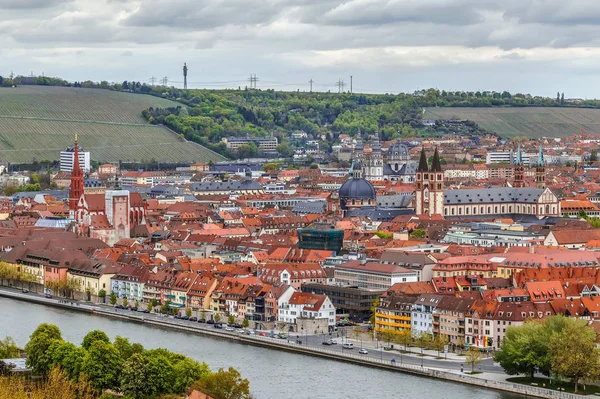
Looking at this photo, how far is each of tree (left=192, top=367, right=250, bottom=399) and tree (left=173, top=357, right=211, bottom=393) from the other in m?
1.19

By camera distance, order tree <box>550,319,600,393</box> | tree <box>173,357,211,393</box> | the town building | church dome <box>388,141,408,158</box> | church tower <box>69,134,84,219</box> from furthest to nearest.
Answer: the town building
church dome <box>388,141,408,158</box>
church tower <box>69,134,84,219</box>
tree <box>550,319,600,393</box>
tree <box>173,357,211,393</box>

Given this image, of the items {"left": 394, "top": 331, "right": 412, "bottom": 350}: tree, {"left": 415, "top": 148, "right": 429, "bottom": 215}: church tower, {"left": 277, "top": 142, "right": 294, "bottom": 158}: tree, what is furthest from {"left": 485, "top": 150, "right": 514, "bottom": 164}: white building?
{"left": 394, "top": 331, "right": 412, "bottom": 350}: tree

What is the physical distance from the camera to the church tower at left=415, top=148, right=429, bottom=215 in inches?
2872

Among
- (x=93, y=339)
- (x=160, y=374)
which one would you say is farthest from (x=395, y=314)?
(x=160, y=374)

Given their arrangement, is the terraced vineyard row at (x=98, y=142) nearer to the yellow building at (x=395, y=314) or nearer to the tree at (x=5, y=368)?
the yellow building at (x=395, y=314)

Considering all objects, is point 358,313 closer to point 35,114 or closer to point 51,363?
point 51,363

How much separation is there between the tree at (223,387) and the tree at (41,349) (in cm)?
472

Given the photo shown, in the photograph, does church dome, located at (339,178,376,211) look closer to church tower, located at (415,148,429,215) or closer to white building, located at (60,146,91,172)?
church tower, located at (415,148,429,215)

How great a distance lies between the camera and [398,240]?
5800 cm

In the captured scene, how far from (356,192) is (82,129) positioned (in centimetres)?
5644

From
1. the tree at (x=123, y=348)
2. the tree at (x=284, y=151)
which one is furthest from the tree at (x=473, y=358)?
the tree at (x=284, y=151)

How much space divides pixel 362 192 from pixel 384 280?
30.7 meters

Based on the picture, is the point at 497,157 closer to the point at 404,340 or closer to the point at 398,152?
the point at 398,152

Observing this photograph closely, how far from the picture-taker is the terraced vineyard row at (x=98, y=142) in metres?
120
